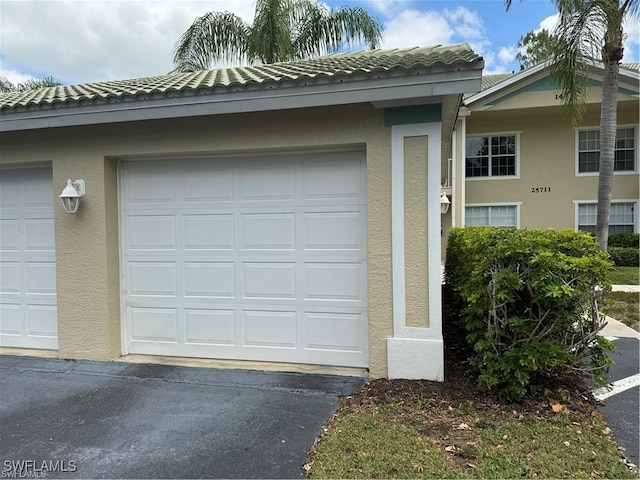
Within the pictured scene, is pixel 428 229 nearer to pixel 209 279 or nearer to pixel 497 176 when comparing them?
pixel 209 279

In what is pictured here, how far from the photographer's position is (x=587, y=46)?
31.6 feet

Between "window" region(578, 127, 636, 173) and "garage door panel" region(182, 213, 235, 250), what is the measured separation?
51.6 feet

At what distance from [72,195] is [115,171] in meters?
0.58

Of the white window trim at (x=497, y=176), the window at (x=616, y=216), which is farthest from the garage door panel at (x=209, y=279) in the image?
the window at (x=616, y=216)

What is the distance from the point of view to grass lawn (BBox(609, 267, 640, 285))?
1188 centimetres

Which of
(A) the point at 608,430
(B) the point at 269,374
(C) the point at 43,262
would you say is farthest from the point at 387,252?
(C) the point at 43,262

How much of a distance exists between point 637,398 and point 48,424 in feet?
18.0

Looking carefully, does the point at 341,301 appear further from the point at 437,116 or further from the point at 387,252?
the point at 437,116

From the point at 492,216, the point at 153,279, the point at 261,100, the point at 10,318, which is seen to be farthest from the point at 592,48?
the point at 10,318

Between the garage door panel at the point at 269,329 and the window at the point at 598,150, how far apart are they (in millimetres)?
15532

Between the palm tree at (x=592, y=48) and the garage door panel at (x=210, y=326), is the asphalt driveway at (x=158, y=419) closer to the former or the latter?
the garage door panel at (x=210, y=326)

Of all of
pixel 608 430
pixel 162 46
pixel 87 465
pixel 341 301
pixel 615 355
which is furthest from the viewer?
pixel 162 46

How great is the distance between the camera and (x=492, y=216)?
17062mm

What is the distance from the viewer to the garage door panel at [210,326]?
5.27 meters
